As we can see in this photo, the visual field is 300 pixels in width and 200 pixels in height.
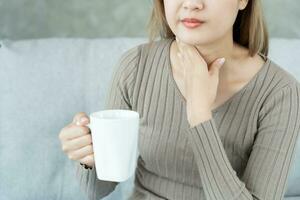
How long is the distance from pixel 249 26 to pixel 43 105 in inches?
27.0

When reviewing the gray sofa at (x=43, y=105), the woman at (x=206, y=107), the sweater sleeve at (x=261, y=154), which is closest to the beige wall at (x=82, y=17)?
the gray sofa at (x=43, y=105)

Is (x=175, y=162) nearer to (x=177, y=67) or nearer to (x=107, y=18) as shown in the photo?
(x=177, y=67)

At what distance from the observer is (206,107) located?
101cm

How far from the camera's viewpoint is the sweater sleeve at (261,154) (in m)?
1.00

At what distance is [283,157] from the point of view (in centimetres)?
105

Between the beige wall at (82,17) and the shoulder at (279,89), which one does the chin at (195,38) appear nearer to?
the shoulder at (279,89)

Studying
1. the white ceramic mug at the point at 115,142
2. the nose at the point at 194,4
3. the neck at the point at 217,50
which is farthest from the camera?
Answer: the neck at the point at 217,50

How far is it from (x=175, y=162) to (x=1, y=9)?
0.92 metres

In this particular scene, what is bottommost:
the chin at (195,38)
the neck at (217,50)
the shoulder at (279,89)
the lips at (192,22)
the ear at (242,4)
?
the shoulder at (279,89)

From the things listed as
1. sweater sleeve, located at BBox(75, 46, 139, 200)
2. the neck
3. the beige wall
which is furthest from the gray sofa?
the neck

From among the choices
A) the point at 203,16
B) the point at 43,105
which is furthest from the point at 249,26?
the point at 43,105

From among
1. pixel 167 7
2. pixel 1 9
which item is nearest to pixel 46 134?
pixel 1 9

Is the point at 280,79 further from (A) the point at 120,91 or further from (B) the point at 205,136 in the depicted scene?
(A) the point at 120,91

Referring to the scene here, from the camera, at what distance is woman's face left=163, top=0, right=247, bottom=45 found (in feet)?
3.32
